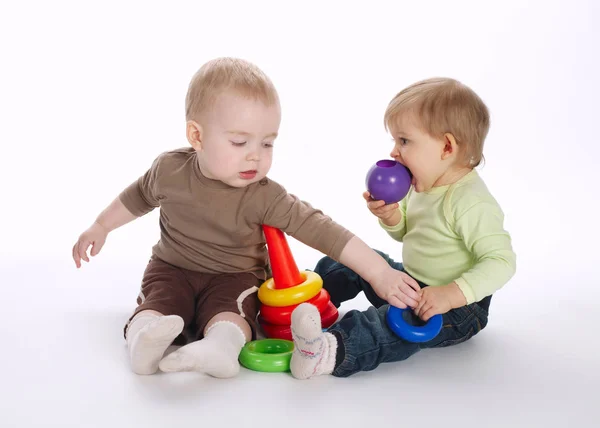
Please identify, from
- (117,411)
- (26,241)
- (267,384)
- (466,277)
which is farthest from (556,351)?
(26,241)

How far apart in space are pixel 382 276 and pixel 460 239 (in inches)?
9.4

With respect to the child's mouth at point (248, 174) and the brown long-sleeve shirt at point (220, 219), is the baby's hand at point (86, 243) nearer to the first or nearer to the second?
the brown long-sleeve shirt at point (220, 219)

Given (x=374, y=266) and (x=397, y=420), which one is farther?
(x=374, y=266)

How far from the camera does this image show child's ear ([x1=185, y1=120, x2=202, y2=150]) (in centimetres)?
Answer: 194

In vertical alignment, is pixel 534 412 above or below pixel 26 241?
above

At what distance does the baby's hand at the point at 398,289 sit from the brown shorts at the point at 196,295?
0.36 m

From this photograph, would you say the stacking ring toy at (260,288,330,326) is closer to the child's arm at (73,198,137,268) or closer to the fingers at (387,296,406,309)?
the fingers at (387,296,406,309)

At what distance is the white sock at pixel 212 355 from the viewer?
161 centimetres

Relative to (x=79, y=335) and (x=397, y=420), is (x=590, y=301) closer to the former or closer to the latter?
(x=397, y=420)

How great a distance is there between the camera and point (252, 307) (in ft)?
6.61

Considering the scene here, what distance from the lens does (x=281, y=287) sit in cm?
199

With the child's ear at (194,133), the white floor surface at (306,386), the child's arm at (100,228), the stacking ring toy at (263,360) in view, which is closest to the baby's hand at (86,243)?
the child's arm at (100,228)

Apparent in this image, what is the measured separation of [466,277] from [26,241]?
1802mm

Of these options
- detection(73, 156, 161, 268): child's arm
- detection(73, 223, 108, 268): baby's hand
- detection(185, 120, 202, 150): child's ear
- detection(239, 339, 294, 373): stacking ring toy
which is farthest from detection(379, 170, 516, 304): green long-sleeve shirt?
detection(73, 223, 108, 268): baby's hand
